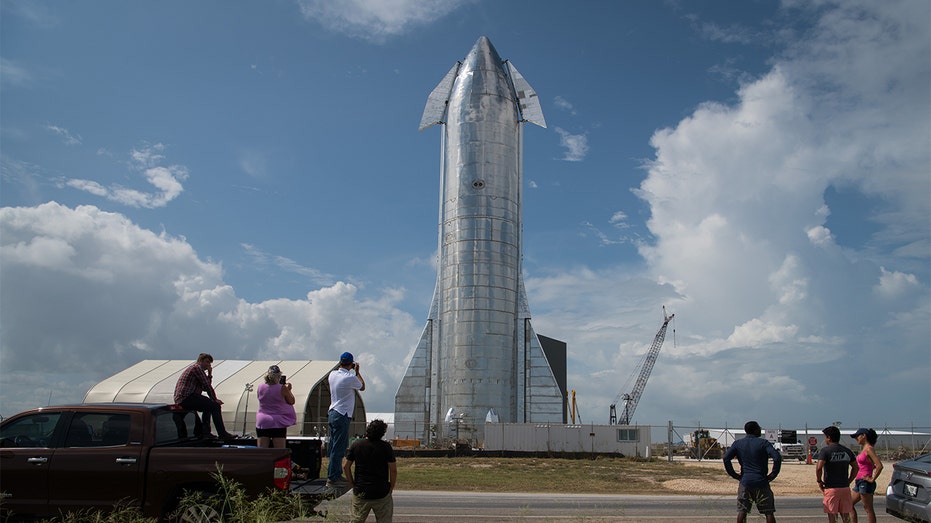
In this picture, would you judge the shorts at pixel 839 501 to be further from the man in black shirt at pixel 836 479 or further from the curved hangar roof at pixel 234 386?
the curved hangar roof at pixel 234 386

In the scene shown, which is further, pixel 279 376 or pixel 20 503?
pixel 279 376

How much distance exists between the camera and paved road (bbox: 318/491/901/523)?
1207cm

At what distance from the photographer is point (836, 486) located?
1012 centimetres

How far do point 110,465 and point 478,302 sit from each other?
3296 cm

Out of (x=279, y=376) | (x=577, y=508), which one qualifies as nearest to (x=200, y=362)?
(x=279, y=376)

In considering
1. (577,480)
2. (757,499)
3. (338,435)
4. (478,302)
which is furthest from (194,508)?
(478,302)

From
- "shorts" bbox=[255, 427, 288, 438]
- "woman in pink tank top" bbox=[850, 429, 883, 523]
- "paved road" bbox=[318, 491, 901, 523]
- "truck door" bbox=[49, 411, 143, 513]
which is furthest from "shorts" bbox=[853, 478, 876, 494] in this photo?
"truck door" bbox=[49, 411, 143, 513]

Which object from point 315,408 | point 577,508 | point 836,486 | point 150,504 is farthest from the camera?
point 315,408

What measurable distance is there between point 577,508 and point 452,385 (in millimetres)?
26988

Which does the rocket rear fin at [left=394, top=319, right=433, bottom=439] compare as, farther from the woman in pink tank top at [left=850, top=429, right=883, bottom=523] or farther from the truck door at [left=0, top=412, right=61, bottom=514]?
the truck door at [left=0, top=412, right=61, bottom=514]

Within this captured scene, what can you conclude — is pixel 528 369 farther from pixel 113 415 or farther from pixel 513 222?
pixel 113 415

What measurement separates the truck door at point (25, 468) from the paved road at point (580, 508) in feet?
10.6

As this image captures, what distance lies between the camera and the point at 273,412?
35.0 ft

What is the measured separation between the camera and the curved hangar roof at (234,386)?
43781 mm
